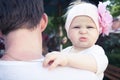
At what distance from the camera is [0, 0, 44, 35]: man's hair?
1.54 meters

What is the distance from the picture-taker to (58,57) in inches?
61.8

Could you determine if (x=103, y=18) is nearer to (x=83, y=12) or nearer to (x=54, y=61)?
(x=83, y=12)

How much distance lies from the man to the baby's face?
0.96 meters

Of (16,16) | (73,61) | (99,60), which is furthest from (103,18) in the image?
(16,16)

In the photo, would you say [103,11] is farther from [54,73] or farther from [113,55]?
[113,55]

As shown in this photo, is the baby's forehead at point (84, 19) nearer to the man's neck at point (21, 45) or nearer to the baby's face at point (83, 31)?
the baby's face at point (83, 31)

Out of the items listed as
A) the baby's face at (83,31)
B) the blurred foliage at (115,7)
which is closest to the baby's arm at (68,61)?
the baby's face at (83,31)

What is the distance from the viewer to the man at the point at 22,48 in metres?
1.53

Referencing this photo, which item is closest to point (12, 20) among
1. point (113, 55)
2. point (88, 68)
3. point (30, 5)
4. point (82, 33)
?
point (30, 5)

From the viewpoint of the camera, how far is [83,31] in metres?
2.51

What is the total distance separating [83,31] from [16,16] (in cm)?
102

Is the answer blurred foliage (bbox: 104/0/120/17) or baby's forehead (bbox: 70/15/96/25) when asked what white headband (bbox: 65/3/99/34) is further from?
blurred foliage (bbox: 104/0/120/17)

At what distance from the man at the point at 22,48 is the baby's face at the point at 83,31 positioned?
0.96 meters

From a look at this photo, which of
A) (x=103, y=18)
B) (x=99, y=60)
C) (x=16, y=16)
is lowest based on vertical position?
(x=99, y=60)
